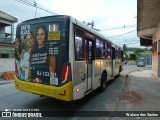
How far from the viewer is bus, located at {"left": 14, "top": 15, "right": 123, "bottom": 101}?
583 cm

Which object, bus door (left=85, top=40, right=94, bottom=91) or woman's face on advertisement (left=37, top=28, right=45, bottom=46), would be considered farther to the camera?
bus door (left=85, top=40, right=94, bottom=91)

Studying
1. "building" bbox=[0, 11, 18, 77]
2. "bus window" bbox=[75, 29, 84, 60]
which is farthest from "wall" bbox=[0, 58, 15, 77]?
"bus window" bbox=[75, 29, 84, 60]

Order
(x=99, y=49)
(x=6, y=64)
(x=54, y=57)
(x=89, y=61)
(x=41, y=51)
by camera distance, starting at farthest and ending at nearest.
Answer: (x=6, y=64), (x=99, y=49), (x=89, y=61), (x=41, y=51), (x=54, y=57)

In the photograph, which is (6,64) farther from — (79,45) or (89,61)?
(79,45)

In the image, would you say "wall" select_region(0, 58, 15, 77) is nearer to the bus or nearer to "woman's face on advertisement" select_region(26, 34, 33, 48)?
the bus

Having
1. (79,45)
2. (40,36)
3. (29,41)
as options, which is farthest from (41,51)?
(79,45)

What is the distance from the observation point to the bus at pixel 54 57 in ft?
19.1

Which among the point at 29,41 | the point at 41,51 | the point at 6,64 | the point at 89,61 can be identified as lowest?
the point at 6,64

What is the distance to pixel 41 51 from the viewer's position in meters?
6.31

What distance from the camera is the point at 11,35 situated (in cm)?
2727

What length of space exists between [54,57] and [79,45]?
1016 mm

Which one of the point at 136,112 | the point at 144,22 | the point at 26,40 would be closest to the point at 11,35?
the point at 144,22

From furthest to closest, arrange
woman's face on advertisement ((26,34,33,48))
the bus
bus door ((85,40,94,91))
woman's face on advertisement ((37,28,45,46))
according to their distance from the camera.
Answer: bus door ((85,40,94,91)), woman's face on advertisement ((26,34,33,48)), woman's face on advertisement ((37,28,45,46)), the bus

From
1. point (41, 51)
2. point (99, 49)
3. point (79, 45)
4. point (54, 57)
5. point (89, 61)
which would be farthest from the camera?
point (99, 49)
